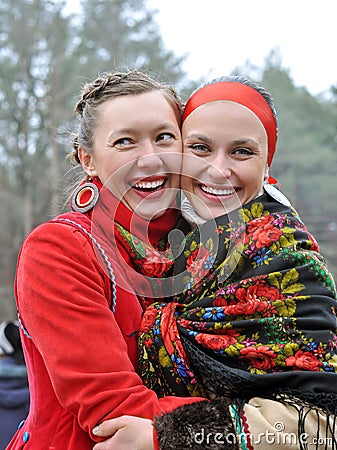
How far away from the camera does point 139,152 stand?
75.9 inches

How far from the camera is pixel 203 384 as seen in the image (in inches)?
68.7

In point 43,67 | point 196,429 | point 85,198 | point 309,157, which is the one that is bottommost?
point 196,429

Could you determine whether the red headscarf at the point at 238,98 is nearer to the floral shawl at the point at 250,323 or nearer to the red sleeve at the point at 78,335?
the floral shawl at the point at 250,323

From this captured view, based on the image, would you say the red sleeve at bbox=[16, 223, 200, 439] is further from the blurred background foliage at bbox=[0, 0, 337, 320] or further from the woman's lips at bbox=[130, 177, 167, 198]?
the blurred background foliage at bbox=[0, 0, 337, 320]

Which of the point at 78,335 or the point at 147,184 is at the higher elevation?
the point at 147,184

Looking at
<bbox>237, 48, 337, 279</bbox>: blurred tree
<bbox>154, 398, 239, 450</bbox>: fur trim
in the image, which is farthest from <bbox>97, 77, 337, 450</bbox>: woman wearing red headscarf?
<bbox>237, 48, 337, 279</bbox>: blurred tree

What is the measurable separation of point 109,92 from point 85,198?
0.41m

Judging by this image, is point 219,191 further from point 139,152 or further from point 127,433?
point 127,433

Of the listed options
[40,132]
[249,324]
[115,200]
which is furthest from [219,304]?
[40,132]

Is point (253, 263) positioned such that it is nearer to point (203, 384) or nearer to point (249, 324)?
point (249, 324)

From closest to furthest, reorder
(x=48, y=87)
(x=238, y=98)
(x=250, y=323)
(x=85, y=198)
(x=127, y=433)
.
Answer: (x=127, y=433) < (x=250, y=323) < (x=85, y=198) < (x=238, y=98) < (x=48, y=87)

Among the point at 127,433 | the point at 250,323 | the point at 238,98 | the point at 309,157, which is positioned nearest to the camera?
the point at 127,433

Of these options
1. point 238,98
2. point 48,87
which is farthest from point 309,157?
point 238,98

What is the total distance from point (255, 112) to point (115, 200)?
1.89 ft
